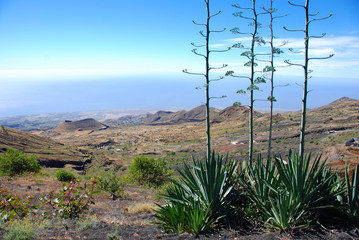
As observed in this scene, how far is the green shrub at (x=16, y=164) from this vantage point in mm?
13477

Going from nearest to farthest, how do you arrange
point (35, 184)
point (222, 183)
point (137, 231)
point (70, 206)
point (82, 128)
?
point (137, 231) < point (222, 183) < point (70, 206) < point (35, 184) < point (82, 128)

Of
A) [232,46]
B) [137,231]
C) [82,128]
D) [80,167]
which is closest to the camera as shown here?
[137,231]

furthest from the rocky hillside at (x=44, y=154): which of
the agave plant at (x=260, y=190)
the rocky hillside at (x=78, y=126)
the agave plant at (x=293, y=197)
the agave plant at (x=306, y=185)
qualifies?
the rocky hillside at (x=78, y=126)

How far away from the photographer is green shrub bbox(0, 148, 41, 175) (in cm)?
1348

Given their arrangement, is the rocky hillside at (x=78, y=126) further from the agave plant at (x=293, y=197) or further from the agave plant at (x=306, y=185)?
the agave plant at (x=306, y=185)

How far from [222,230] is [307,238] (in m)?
1.40

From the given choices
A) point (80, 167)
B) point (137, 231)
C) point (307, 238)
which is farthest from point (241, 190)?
point (80, 167)

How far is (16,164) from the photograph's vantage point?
1389 cm

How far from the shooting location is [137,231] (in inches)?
185

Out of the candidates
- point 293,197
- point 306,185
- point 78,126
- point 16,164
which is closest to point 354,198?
point 306,185

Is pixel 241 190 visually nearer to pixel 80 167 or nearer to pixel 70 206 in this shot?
pixel 70 206

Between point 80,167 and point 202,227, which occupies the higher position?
point 202,227

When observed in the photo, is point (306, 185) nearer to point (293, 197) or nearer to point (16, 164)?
point (293, 197)

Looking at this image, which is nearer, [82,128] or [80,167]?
[80,167]
